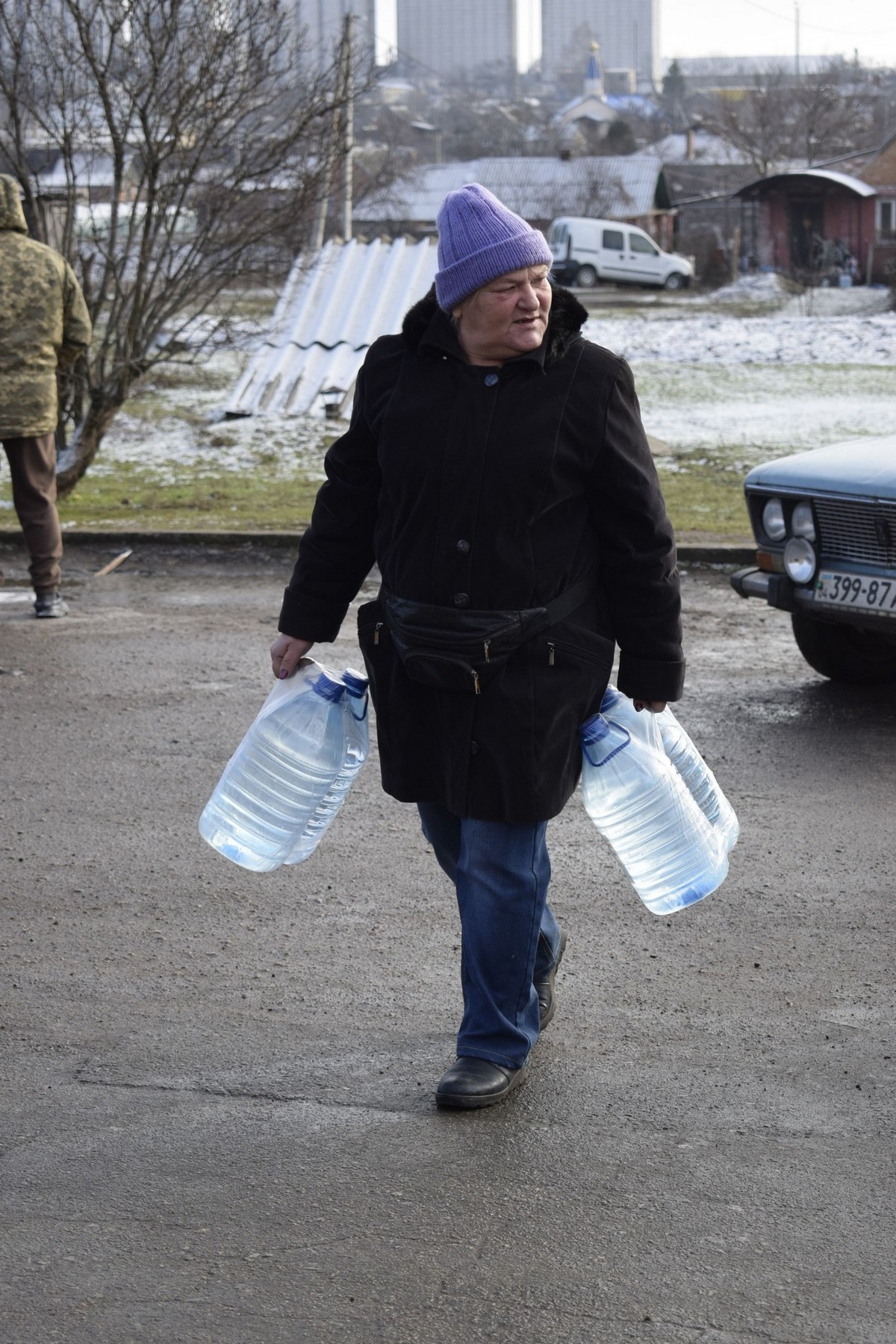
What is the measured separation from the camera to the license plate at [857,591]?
6.30 m

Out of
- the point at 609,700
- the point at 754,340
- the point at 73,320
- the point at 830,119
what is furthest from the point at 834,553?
the point at 830,119

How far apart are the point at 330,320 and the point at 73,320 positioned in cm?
890

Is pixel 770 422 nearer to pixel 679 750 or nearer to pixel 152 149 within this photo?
pixel 152 149

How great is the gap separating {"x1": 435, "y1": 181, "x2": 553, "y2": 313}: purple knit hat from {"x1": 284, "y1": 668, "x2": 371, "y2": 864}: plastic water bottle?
0.94 m

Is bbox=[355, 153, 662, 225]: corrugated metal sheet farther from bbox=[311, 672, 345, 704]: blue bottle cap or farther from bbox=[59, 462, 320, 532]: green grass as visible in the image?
bbox=[311, 672, 345, 704]: blue bottle cap

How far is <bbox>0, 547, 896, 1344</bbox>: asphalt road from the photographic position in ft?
9.21

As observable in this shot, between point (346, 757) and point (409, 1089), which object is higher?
point (346, 757)

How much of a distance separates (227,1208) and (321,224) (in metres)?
15.8

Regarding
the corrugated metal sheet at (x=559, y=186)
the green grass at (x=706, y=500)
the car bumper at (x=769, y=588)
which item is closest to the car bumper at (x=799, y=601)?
the car bumper at (x=769, y=588)

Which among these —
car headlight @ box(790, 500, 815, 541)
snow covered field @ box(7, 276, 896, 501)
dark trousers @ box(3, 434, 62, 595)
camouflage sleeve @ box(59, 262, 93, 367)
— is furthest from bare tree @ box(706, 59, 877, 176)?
car headlight @ box(790, 500, 815, 541)

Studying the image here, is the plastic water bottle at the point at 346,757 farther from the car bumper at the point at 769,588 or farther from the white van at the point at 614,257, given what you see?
the white van at the point at 614,257

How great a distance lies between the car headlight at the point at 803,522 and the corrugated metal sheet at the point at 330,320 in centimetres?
979

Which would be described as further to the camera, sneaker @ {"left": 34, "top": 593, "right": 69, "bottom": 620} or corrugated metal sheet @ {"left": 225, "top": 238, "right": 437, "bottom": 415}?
corrugated metal sheet @ {"left": 225, "top": 238, "right": 437, "bottom": 415}

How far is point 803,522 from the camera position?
6.61 m
